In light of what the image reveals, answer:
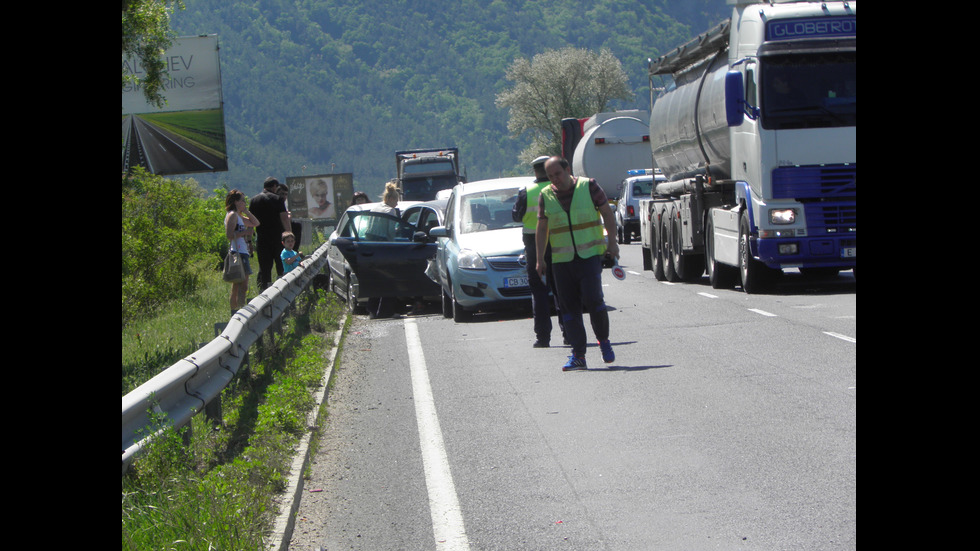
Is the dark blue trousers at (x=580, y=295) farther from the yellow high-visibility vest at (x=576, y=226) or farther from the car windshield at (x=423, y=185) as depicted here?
the car windshield at (x=423, y=185)

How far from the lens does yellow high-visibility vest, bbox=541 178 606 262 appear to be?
10094mm

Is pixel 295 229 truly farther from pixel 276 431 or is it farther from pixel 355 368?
pixel 276 431

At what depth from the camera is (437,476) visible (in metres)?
6.50

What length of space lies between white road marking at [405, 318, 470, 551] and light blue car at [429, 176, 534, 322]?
4.22m

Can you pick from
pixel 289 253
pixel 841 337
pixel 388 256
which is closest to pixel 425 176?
pixel 289 253

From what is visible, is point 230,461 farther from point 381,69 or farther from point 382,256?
point 381,69

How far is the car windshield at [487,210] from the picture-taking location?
50.6 ft

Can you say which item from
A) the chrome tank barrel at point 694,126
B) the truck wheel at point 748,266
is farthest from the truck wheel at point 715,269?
the truck wheel at point 748,266

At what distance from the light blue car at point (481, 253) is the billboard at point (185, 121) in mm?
15947

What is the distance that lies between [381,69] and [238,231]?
16734 centimetres

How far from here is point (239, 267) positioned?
1438 cm

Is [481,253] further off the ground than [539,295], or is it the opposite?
[481,253]
